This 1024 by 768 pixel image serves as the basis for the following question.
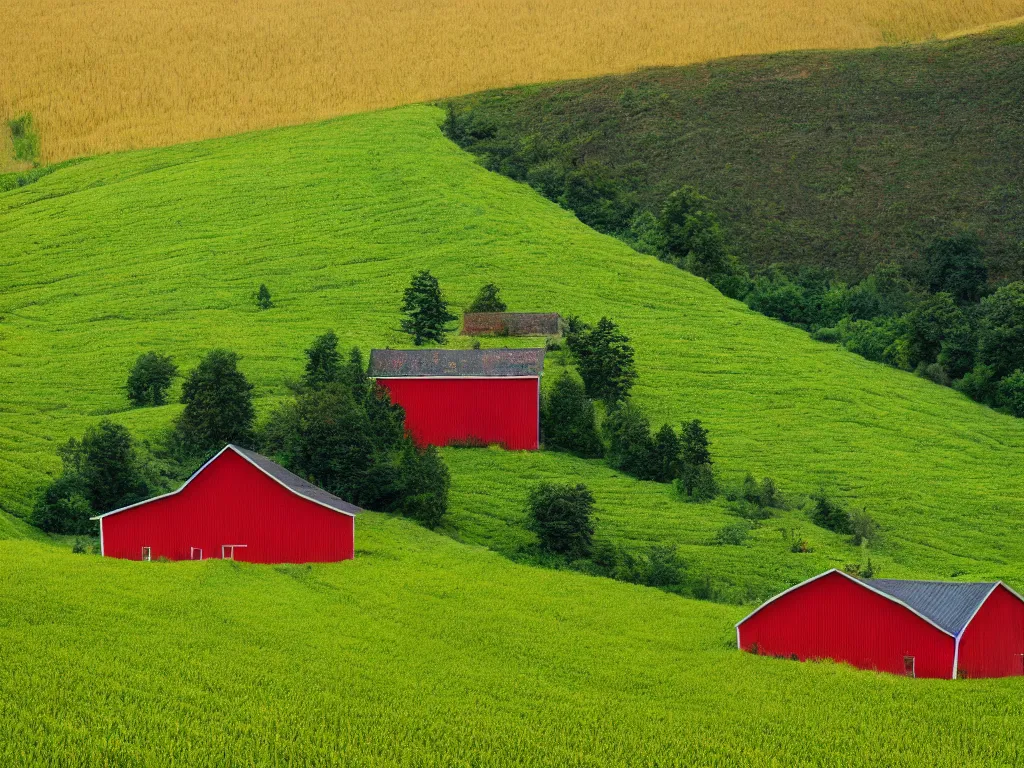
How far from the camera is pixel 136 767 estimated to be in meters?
26.2

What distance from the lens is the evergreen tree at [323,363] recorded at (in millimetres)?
67062

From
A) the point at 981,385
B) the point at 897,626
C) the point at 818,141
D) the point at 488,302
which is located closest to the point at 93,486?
the point at 897,626

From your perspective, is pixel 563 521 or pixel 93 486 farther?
pixel 93 486

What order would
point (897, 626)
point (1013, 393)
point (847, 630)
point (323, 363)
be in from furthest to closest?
point (1013, 393)
point (323, 363)
point (847, 630)
point (897, 626)

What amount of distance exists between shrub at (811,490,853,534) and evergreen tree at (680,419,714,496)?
4.40m

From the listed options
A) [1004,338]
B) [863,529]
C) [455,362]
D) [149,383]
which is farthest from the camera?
[1004,338]

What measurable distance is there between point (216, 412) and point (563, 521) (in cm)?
1674

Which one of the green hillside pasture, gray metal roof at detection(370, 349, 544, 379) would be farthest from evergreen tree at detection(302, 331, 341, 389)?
the green hillside pasture

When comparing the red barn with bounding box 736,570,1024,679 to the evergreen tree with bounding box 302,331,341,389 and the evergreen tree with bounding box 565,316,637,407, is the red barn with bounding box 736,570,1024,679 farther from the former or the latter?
the evergreen tree with bounding box 565,316,637,407

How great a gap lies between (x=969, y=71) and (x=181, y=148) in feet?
246

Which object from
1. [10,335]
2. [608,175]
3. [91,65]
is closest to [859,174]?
[608,175]

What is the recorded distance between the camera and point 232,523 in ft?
165

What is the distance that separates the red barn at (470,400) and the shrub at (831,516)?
547 inches

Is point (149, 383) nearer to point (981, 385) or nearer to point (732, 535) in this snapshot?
point (732, 535)
